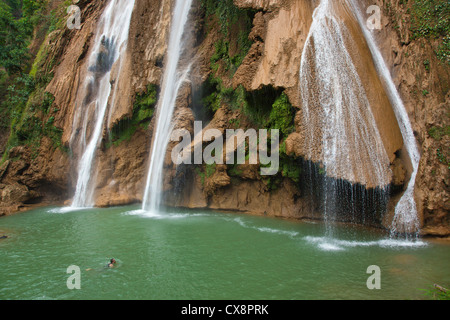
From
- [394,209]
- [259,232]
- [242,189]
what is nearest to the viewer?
[394,209]

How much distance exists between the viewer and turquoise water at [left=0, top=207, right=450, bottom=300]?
661 centimetres

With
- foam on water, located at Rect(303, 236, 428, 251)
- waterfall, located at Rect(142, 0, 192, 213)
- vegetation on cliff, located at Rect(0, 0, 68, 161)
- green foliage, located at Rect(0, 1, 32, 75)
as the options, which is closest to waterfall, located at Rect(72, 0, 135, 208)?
vegetation on cliff, located at Rect(0, 0, 68, 161)

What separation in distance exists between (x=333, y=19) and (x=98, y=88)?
16.4 metres

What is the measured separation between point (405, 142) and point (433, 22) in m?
4.18

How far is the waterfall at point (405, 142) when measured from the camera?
9.55 metres

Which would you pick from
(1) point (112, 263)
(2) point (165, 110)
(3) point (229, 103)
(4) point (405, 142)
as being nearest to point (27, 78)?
(2) point (165, 110)

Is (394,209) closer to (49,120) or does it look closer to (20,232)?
(20,232)

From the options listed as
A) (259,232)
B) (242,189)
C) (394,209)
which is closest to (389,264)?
(394,209)

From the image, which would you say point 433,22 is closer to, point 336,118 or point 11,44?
point 336,118

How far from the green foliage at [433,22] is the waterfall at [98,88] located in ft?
51.8

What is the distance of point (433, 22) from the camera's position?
10.4 m

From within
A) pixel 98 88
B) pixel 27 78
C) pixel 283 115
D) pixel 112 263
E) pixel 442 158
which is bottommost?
pixel 112 263

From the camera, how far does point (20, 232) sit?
12211mm

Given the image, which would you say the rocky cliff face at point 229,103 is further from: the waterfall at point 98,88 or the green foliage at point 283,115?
the waterfall at point 98,88
